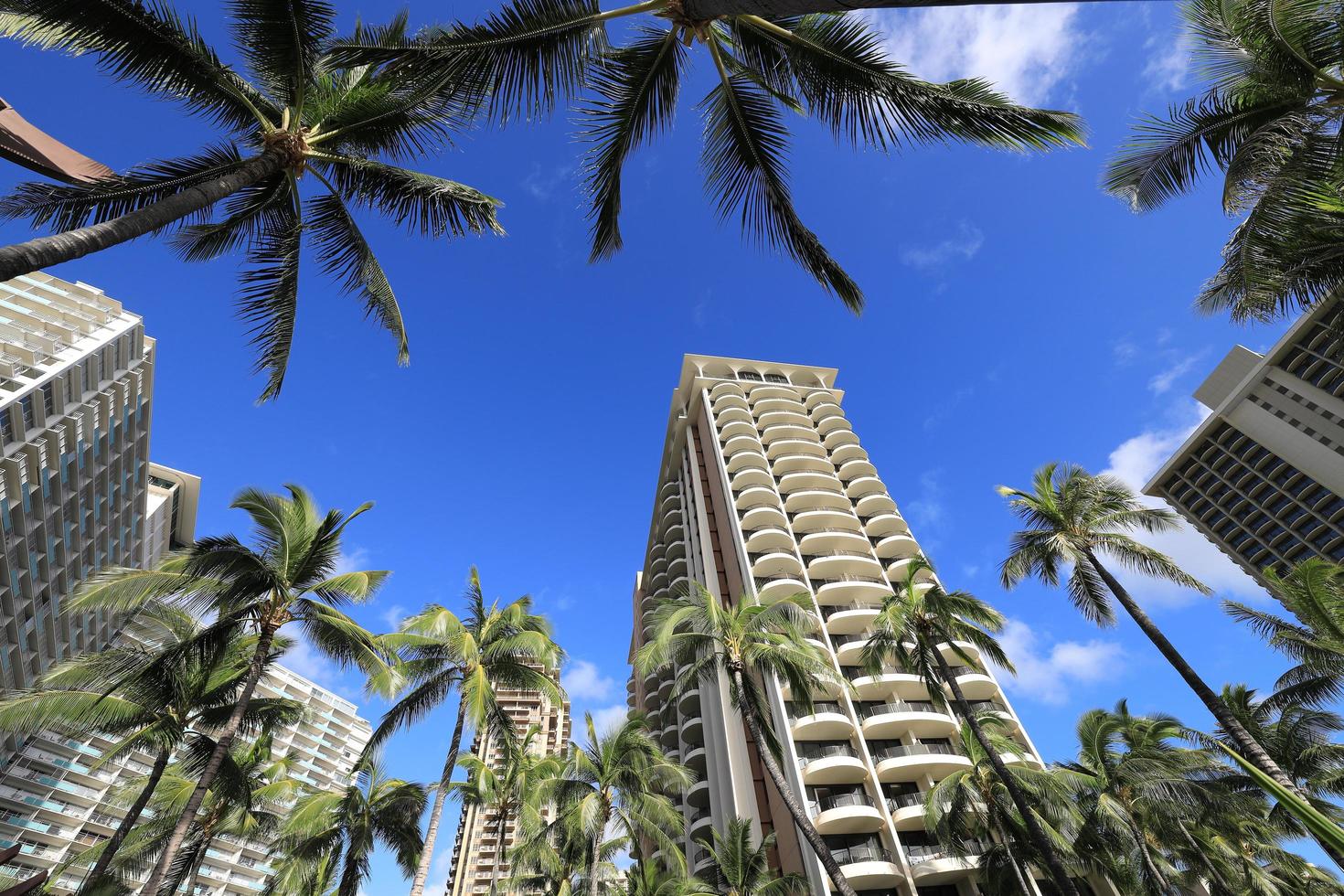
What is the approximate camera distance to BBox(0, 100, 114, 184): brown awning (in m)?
7.29

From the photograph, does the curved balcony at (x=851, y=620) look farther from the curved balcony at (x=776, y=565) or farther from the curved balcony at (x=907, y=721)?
the curved balcony at (x=907, y=721)

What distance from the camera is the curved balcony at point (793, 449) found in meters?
49.6

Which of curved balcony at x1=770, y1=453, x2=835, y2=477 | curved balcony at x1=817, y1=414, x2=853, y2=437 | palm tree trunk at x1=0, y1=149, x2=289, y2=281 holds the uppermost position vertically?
curved balcony at x1=817, y1=414, x2=853, y2=437

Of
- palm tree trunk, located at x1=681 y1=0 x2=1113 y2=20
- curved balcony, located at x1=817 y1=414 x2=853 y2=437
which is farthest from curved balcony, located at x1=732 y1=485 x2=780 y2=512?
palm tree trunk, located at x1=681 y1=0 x2=1113 y2=20

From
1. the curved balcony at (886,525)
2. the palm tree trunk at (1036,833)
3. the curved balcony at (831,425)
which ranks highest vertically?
the curved balcony at (831,425)

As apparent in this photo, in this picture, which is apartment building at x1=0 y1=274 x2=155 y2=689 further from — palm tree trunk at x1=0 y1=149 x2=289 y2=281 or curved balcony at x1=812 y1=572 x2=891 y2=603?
curved balcony at x1=812 y1=572 x2=891 y2=603

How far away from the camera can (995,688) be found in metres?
35.1

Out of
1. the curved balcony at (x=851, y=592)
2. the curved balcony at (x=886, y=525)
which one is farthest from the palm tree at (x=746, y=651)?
the curved balcony at (x=886, y=525)

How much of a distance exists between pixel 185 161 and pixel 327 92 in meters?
2.22

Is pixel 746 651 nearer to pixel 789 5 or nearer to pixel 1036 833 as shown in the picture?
pixel 1036 833

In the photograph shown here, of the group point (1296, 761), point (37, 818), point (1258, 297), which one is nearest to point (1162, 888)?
point (1296, 761)

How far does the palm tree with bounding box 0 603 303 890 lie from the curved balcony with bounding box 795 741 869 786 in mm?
23106

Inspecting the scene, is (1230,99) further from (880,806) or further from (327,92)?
(880,806)

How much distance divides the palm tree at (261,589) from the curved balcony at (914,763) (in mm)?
25538
